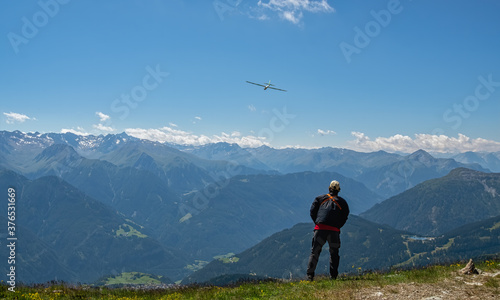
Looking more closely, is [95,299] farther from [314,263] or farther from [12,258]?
[314,263]

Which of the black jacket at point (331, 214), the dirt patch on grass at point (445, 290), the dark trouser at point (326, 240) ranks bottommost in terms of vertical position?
the dirt patch on grass at point (445, 290)

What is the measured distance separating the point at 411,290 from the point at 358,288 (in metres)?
1.89

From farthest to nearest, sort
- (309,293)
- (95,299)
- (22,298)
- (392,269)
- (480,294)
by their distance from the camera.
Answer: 1. (392,269)
2. (95,299)
3. (22,298)
4. (309,293)
5. (480,294)

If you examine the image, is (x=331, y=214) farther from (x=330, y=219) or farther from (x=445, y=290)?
(x=445, y=290)

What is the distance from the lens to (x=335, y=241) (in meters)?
13.8

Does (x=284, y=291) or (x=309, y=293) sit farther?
(x=284, y=291)

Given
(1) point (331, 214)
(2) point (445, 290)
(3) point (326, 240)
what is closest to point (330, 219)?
(1) point (331, 214)

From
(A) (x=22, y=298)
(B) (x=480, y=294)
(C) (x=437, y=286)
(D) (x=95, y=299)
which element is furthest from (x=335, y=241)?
(A) (x=22, y=298)

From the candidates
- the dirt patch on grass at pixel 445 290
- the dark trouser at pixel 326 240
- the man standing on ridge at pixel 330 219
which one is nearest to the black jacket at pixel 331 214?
the man standing on ridge at pixel 330 219

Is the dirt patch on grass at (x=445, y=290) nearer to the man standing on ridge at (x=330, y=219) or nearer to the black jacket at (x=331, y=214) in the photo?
the man standing on ridge at (x=330, y=219)

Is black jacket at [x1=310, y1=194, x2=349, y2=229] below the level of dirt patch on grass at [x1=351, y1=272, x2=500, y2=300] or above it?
above

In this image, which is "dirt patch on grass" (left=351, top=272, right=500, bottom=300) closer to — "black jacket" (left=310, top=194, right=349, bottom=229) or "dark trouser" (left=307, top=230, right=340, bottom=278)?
"dark trouser" (left=307, top=230, right=340, bottom=278)

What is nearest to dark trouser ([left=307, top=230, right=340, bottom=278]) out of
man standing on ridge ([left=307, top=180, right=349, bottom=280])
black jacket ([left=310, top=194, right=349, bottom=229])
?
man standing on ridge ([left=307, top=180, right=349, bottom=280])

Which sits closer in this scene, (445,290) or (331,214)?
(445,290)
